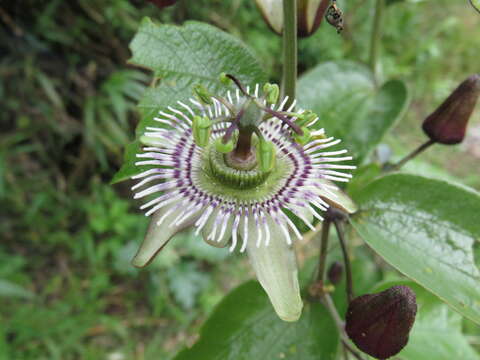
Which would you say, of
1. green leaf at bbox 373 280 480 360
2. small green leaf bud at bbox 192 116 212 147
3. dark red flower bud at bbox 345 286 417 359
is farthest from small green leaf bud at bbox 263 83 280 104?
green leaf at bbox 373 280 480 360

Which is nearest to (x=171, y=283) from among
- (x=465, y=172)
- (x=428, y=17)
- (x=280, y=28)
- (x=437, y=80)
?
(x=280, y=28)

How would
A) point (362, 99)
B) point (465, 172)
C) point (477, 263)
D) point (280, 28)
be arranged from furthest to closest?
1. point (465, 172)
2. point (362, 99)
3. point (280, 28)
4. point (477, 263)

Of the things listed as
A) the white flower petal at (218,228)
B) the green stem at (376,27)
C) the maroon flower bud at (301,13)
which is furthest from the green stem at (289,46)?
the green stem at (376,27)

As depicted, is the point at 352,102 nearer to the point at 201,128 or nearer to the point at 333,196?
the point at 333,196

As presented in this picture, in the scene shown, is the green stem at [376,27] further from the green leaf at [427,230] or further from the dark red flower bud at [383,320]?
the dark red flower bud at [383,320]

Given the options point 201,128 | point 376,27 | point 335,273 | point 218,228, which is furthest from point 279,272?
point 376,27

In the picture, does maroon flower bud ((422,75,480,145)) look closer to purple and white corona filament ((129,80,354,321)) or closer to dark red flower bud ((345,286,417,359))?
purple and white corona filament ((129,80,354,321))

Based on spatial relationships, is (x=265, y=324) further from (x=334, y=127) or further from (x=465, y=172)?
(x=465, y=172)
